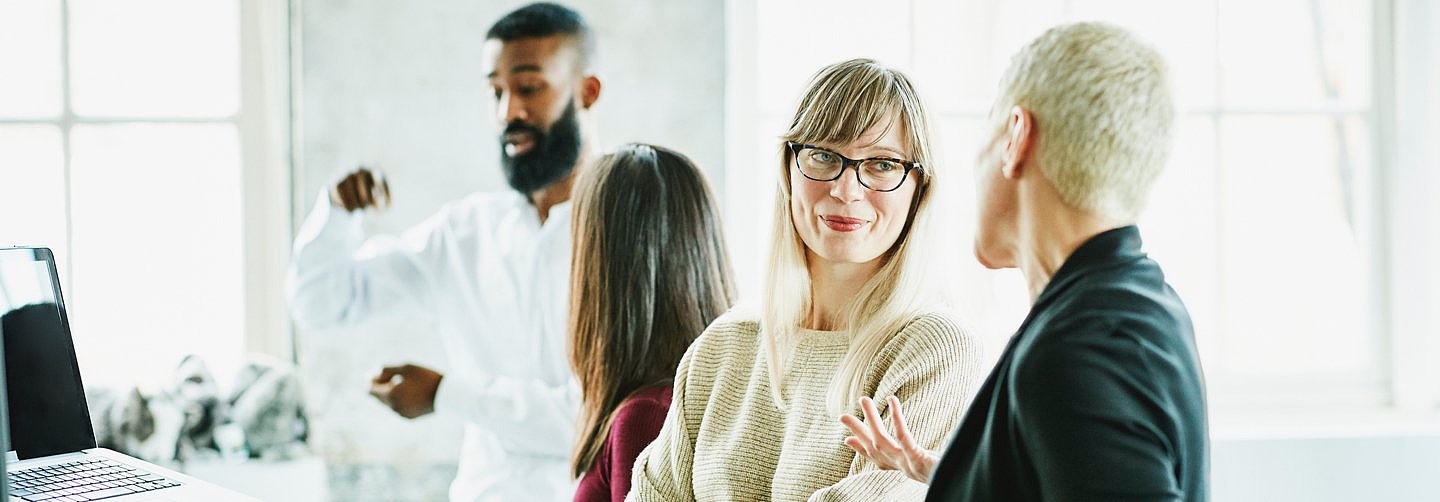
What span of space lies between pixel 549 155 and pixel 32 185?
1.50 m

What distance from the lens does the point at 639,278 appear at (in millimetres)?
1928

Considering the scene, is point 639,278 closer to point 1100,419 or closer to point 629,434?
point 629,434

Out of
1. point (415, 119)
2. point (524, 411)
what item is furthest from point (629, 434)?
point (415, 119)

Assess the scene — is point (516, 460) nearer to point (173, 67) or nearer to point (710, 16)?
point (710, 16)

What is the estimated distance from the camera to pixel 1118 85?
93 centimetres

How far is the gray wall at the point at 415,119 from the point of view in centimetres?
323

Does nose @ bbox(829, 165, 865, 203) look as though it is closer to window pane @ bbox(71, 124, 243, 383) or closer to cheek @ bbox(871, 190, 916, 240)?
cheek @ bbox(871, 190, 916, 240)

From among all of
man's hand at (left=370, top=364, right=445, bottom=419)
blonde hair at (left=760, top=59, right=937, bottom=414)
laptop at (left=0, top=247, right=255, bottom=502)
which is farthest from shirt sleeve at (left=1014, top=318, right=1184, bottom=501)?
man's hand at (left=370, top=364, right=445, bottom=419)

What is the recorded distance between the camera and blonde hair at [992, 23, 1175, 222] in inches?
36.7

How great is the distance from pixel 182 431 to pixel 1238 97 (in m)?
3.12

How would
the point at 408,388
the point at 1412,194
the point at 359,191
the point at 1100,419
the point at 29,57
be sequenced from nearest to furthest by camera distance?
1. the point at 1100,419
2. the point at 408,388
3. the point at 359,191
4. the point at 29,57
5. the point at 1412,194

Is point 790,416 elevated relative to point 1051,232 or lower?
lower

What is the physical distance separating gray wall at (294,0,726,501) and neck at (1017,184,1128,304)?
2.28m

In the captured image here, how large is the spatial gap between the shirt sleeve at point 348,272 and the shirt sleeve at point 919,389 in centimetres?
198
